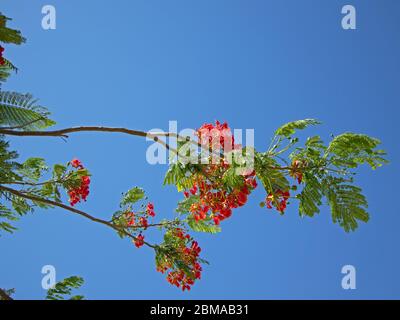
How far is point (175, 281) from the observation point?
5.93 metres

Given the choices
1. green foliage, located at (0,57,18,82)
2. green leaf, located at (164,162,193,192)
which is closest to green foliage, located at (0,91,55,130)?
green foliage, located at (0,57,18,82)

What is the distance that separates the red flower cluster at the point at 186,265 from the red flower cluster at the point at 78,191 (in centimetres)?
148

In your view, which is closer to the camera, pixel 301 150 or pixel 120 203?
pixel 301 150

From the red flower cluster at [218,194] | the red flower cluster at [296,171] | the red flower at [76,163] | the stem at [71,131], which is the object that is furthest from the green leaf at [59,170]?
the red flower cluster at [296,171]

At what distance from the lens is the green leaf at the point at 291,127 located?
4027 mm

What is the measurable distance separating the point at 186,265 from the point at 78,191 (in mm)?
1916

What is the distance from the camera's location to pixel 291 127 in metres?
4.03

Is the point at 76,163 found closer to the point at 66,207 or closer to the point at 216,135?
the point at 66,207

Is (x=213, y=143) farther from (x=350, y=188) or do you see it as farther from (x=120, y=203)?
(x=120, y=203)

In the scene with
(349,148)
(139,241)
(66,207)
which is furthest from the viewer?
(139,241)

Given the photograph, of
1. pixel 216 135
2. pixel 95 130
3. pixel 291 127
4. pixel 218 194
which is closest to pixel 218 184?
pixel 218 194

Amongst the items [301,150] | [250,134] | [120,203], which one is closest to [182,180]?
[250,134]
